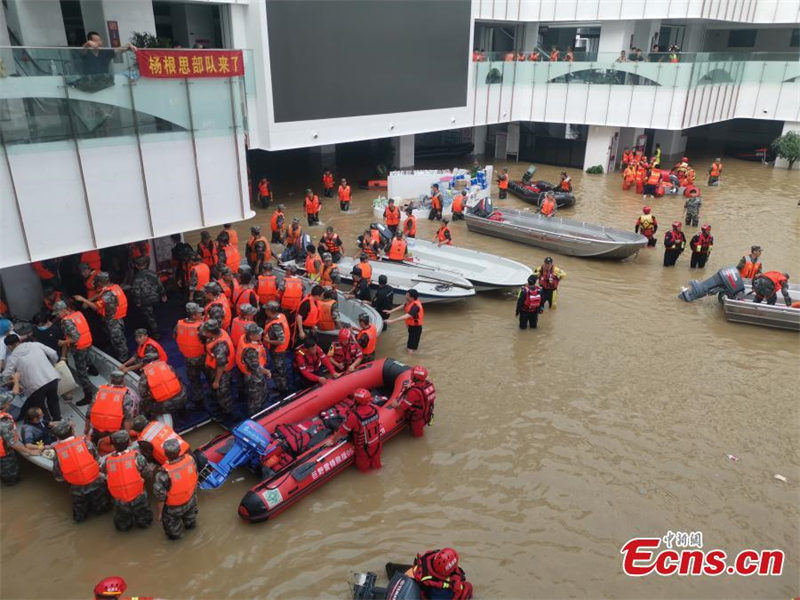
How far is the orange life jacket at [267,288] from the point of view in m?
9.40

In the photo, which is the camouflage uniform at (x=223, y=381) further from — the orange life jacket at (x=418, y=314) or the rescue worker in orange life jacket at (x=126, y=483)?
the orange life jacket at (x=418, y=314)

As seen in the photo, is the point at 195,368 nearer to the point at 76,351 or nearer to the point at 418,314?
the point at 76,351

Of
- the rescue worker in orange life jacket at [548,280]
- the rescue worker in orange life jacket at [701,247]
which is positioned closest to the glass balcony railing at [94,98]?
the rescue worker in orange life jacket at [548,280]

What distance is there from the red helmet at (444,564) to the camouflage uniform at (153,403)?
411 cm

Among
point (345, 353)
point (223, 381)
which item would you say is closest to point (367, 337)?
point (345, 353)

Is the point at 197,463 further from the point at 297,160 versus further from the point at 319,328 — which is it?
the point at 297,160

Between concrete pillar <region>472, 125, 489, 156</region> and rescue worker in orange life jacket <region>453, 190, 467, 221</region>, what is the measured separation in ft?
37.8

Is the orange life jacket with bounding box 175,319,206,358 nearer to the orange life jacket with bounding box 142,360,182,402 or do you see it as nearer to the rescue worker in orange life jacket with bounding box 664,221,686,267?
the orange life jacket with bounding box 142,360,182,402

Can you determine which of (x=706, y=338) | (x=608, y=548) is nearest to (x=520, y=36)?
(x=706, y=338)

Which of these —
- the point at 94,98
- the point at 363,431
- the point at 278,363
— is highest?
the point at 94,98

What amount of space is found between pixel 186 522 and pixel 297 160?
76.2 feet

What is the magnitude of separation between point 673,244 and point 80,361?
13.1 meters

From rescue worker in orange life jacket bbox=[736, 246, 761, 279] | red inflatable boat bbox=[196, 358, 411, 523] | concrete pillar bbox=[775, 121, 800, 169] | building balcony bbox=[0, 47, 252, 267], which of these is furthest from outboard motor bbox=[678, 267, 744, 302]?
concrete pillar bbox=[775, 121, 800, 169]

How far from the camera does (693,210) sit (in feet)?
56.6
